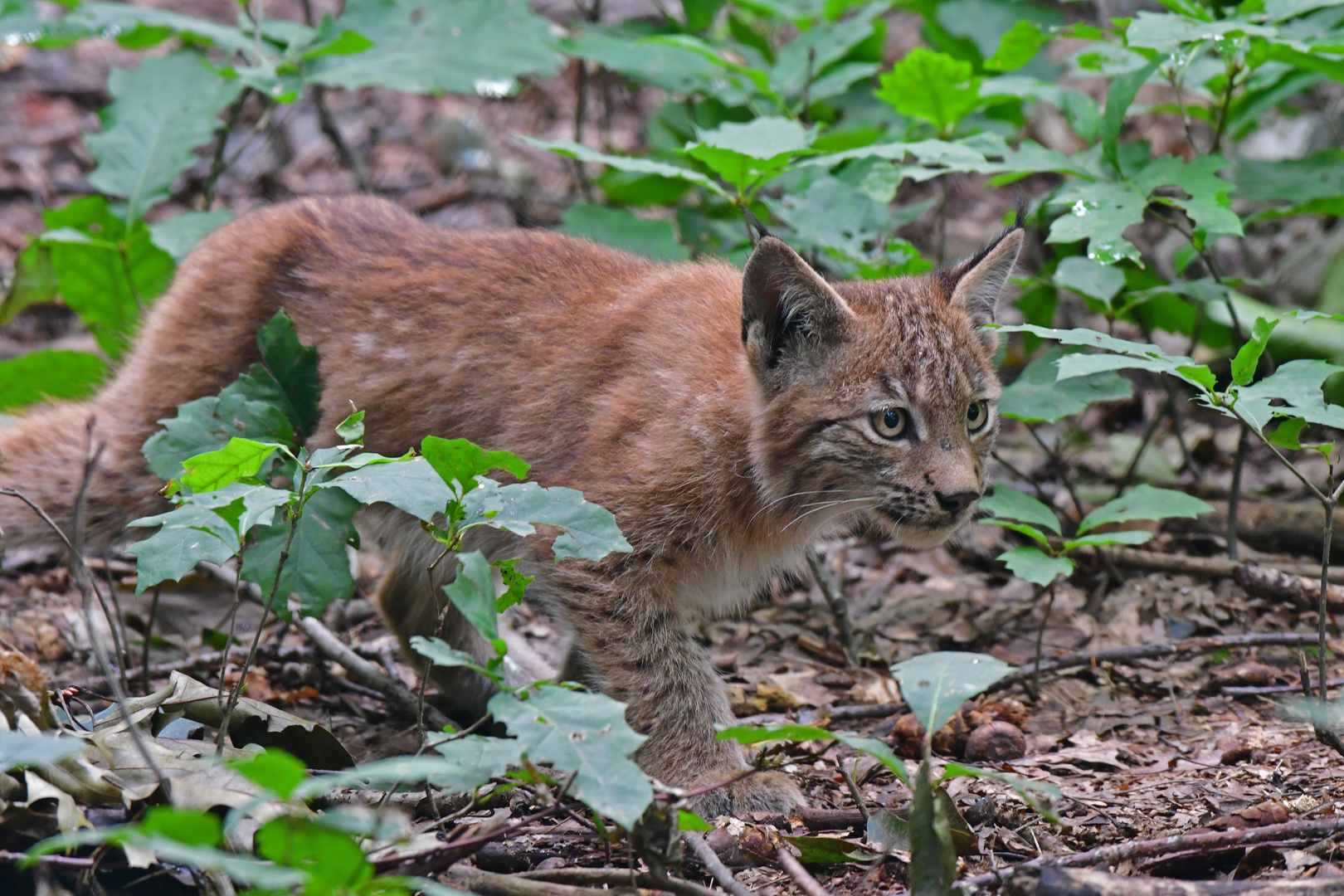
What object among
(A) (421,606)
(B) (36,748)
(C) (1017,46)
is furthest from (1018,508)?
(B) (36,748)

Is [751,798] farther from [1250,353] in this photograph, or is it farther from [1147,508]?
[1250,353]

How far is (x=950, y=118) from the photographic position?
5.65 metres

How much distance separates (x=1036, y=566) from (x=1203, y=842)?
143 centimetres

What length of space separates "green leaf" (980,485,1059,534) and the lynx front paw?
1396mm

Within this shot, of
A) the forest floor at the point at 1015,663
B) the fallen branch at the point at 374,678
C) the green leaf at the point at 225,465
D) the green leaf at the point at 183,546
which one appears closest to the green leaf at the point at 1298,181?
the forest floor at the point at 1015,663

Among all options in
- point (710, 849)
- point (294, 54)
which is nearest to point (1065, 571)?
point (710, 849)

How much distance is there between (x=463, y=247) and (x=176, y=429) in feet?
5.82

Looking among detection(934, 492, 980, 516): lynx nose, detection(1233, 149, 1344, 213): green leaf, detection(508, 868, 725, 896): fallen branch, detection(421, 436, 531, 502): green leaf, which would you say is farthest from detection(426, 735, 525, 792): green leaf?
detection(1233, 149, 1344, 213): green leaf

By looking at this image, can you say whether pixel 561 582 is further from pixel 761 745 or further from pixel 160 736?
pixel 160 736

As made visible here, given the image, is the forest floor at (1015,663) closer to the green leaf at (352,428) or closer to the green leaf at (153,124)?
the green leaf at (153,124)

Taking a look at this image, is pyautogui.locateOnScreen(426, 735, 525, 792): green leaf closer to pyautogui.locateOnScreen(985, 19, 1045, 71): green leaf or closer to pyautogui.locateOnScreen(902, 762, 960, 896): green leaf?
pyautogui.locateOnScreen(902, 762, 960, 896): green leaf

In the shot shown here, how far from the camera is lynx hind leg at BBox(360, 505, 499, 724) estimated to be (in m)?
5.40

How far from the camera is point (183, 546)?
346 cm

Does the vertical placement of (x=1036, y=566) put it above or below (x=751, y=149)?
below
